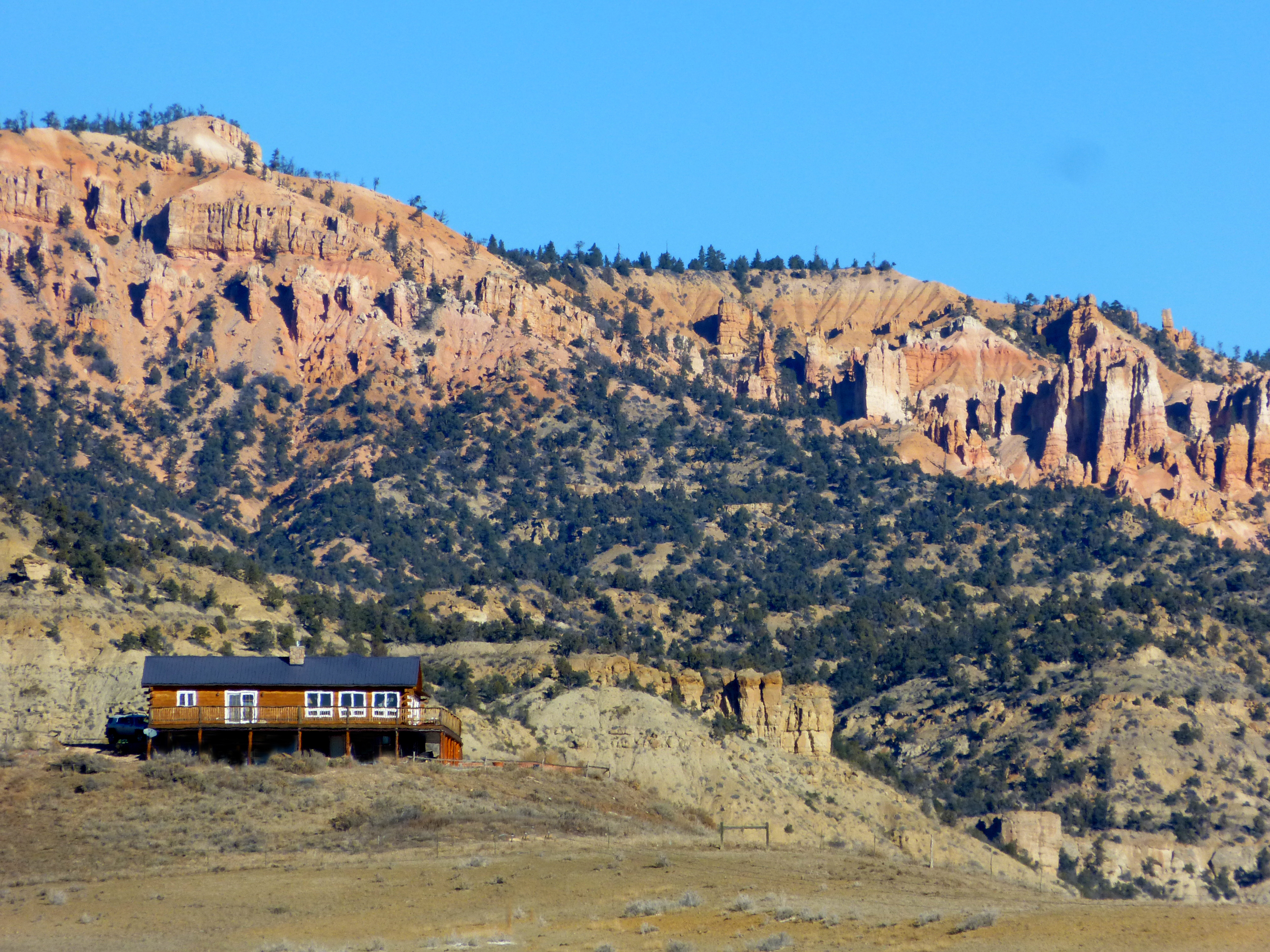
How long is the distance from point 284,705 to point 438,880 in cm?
1826

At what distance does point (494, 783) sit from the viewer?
2196 inches

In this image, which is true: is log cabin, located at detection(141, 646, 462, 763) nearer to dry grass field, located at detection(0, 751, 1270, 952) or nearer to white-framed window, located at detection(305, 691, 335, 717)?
white-framed window, located at detection(305, 691, 335, 717)

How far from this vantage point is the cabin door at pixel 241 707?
56.7m

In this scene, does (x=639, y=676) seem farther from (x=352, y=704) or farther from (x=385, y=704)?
(x=352, y=704)

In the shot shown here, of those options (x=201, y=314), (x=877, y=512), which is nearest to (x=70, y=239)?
(x=201, y=314)

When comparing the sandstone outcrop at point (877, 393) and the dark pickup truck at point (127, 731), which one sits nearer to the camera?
the dark pickup truck at point (127, 731)

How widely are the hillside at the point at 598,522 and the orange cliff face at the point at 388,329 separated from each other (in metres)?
0.43

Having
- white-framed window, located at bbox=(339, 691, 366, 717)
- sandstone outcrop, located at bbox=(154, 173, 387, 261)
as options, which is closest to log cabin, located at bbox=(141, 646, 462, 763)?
white-framed window, located at bbox=(339, 691, 366, 717)

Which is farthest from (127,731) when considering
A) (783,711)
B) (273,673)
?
(783,711)

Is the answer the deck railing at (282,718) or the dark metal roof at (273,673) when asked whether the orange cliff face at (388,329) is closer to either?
the dark metal roof at (273,673)

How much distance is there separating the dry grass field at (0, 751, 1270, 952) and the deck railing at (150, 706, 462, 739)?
2058 mm

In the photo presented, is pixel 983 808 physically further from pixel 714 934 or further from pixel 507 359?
pixel 507 359

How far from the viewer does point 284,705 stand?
57344 mm

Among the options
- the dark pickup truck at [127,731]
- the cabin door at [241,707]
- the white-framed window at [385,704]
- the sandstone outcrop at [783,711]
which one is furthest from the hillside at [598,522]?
the white-framed window at [385,704]
